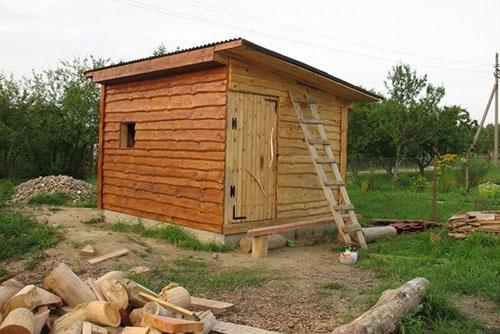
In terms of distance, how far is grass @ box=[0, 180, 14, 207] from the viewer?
14.6 metres

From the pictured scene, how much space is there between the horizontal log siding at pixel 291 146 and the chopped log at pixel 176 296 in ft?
14.8

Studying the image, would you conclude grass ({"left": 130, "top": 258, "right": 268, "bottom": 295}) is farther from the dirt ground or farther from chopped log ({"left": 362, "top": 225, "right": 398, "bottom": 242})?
chopped log ({"left": 362, "top": 225, "right": 398, "bottom": 242})

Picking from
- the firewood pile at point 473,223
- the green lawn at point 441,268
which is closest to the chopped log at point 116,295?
the green lawn at point 441,268

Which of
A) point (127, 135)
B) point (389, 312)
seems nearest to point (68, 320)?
point (389, 312)

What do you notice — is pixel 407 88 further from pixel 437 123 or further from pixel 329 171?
pixel 329 171

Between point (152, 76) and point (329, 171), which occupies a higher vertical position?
point (152, 76)

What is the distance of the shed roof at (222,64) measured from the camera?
7910 mm

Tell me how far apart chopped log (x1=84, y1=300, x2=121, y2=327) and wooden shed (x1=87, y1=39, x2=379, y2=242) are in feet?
13.9

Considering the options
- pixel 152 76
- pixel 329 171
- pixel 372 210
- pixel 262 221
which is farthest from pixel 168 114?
pixel 372 210

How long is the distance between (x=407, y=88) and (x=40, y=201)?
17596 millimetres

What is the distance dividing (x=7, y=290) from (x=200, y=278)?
8.42 feet

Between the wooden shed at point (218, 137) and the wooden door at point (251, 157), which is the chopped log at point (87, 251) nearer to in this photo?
the wooden shed at point (218, 137)

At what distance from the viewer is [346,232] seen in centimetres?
840

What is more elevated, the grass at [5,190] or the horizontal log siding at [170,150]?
the horizontal log siding at [170,150]
